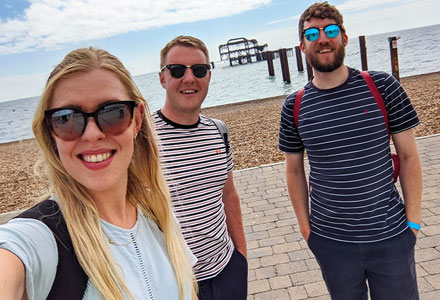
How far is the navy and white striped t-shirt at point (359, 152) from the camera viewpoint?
6.68 ft

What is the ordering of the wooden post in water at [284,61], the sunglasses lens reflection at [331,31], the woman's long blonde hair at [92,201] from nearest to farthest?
the woman's long blonde hair at [92,201] < the sunglasses lens reflection at [331,31] < the wooden post in water at [284,61]

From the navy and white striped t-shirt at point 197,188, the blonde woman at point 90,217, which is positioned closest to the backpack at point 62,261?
the blonde woman at point 90,217

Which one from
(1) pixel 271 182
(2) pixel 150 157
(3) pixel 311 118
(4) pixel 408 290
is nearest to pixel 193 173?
(2) pixel 150 157

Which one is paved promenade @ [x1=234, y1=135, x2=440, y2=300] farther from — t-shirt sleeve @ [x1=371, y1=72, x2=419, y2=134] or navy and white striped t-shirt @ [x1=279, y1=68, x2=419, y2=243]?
t-shirt sleeve @ [x1=371, y1=72, x2=419, y2=134]

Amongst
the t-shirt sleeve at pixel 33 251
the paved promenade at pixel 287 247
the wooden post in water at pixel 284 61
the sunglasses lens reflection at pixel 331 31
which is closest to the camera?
the t-shirt sleeve at pixel 33 251

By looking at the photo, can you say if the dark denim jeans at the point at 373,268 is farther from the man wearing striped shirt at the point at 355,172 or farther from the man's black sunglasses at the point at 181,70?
the man's black sunglasses at the point at 181,70

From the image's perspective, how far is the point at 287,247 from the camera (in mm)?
3877

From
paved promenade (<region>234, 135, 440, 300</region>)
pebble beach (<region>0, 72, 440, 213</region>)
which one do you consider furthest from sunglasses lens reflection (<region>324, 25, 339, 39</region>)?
pebble beach (<region>0, 72, 440, 213</region>)

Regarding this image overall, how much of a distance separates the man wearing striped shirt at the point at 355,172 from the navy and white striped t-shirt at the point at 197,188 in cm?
62

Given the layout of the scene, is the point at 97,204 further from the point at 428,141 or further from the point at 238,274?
the point at 428,141

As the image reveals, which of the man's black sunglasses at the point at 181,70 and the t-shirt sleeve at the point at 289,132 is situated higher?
the man's black sunglasses at the point at 181,70

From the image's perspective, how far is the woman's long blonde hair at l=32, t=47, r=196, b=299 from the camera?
1041 millimetres

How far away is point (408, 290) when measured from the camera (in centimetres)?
205

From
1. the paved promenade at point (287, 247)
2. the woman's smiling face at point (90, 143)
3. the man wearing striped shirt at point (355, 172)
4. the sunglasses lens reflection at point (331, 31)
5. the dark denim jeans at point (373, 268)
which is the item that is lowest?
the paved promenade at point (287, 247)
